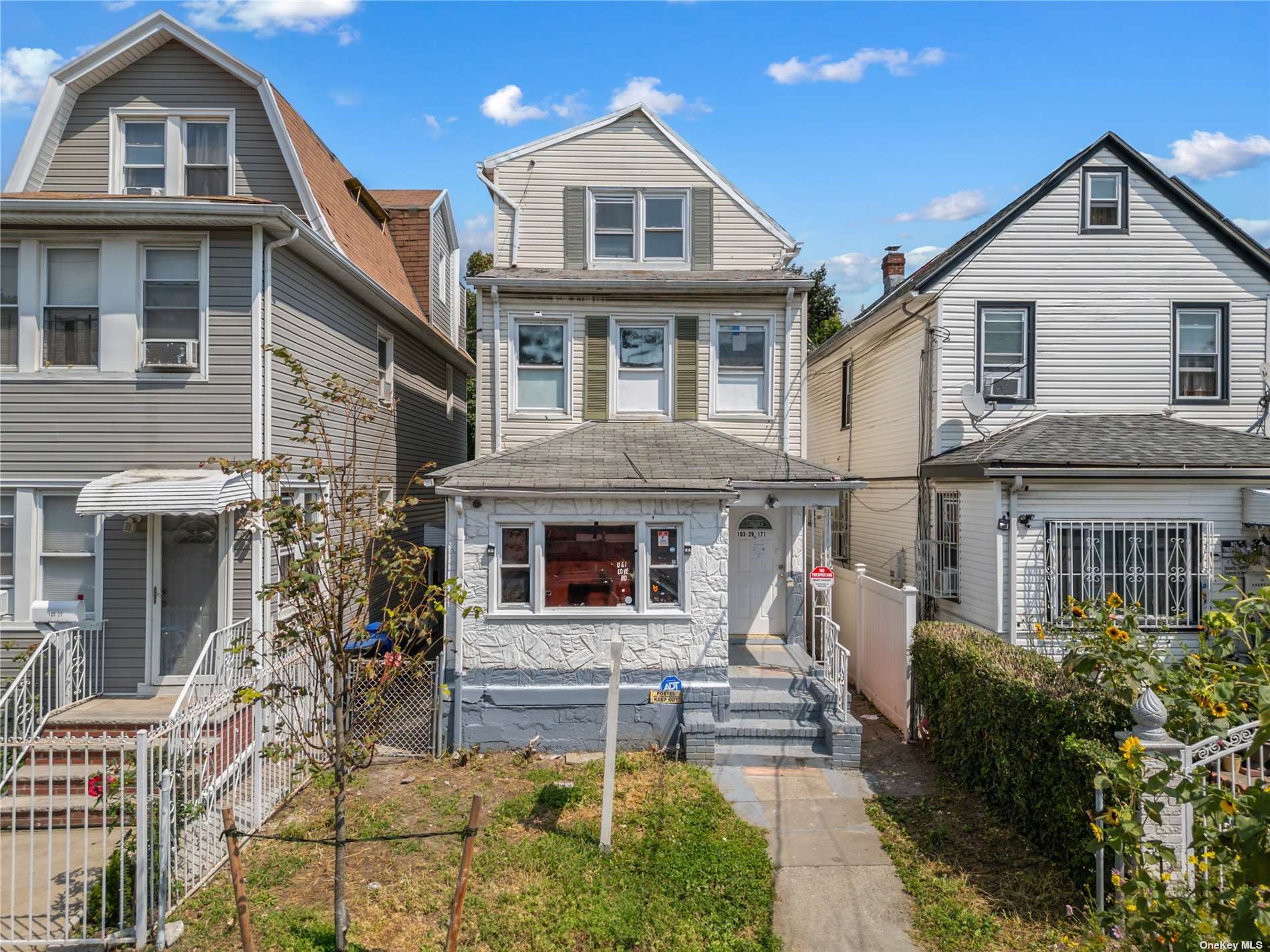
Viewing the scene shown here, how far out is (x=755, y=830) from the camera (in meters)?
7.25

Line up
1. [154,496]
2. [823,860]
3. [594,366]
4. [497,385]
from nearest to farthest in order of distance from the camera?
[823,860] < [154,496] < [497,385] < [594,366]

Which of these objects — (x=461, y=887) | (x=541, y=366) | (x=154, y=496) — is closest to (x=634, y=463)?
Result: (x=541, y=366)

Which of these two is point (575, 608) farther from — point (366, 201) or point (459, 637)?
point (366, 201)

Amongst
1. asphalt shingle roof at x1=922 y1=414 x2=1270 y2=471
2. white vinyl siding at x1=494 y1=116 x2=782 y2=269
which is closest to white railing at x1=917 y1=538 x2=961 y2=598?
asphalt shingle roof at x1=922 y1=414 x2=1270 y2=471

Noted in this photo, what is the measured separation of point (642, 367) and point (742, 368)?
1.76m

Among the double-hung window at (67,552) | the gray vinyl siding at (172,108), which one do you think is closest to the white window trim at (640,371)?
the gray vinyl siding at (172,108)

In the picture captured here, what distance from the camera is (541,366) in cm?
1234

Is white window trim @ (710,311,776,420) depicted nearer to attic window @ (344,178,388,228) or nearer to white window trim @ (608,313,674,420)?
white window trim @ (608,313,674,420)

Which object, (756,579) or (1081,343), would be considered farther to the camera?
(1081,343)

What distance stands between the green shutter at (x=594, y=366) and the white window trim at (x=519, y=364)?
0.25m

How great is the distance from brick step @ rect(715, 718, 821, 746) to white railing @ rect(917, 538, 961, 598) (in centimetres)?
463

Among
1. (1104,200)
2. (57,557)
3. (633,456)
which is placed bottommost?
(57,557)

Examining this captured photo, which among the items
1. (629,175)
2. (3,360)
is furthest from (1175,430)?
(3,360)

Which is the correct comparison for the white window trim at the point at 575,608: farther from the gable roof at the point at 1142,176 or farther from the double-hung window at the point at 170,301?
the gable roof at the point at 1142,176
